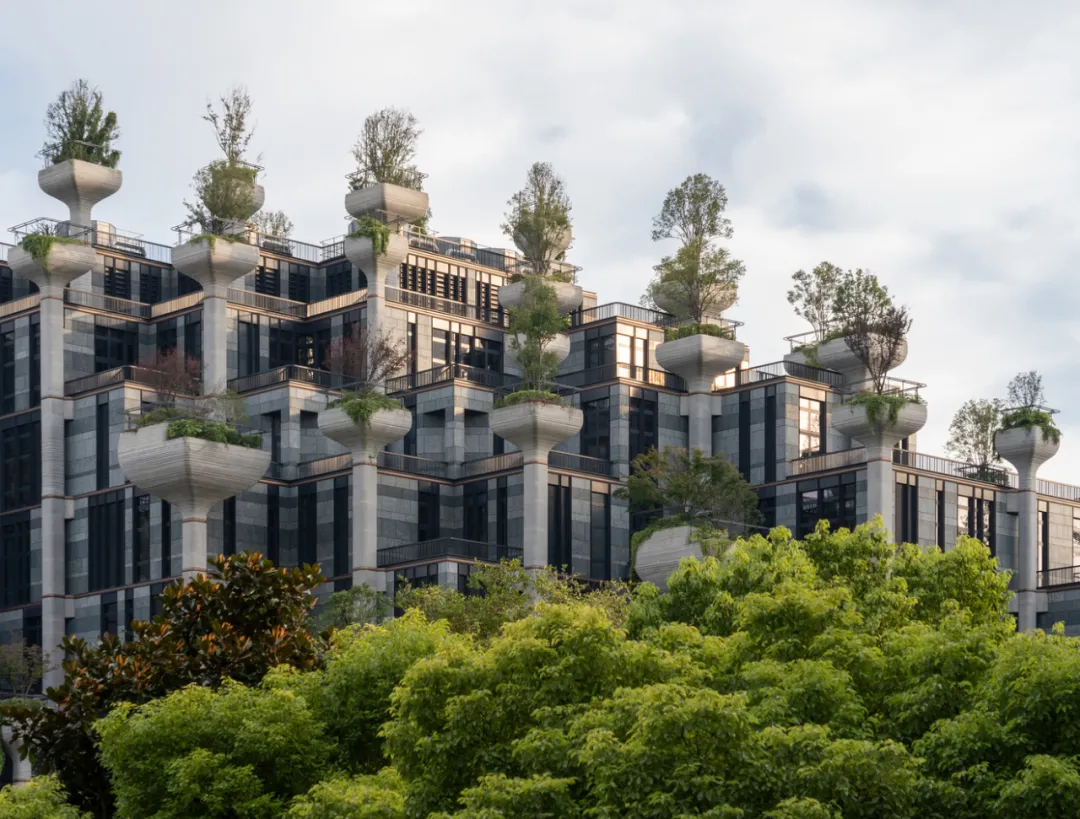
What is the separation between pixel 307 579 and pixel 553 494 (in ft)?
174

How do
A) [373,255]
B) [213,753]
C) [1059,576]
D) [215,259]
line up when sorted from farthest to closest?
[373,255], [1059,576], [215,259], [213,753]

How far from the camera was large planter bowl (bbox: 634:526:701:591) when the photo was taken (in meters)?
108

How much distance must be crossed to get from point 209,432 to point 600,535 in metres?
21.7

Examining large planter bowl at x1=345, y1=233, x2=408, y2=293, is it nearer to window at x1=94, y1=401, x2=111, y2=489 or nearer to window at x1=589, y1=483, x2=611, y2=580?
window at x1=94, y1=401, x2=111, y2=489

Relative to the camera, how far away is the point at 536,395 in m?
109

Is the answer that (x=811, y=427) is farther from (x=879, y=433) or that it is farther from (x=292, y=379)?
(x=292, y=379)

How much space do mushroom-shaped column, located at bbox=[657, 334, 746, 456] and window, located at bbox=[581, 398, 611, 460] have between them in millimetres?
3955

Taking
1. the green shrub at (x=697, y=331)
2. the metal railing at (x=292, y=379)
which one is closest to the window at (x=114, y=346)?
the metal railing at (x=292, y=379)

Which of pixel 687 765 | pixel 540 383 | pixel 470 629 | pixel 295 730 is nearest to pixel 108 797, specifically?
pixel 295 730

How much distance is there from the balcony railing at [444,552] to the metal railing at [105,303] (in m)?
23.0

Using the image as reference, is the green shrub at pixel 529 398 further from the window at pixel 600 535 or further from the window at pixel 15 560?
the window at pixel 15 560

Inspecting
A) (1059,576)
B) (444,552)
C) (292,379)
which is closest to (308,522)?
(292,379)

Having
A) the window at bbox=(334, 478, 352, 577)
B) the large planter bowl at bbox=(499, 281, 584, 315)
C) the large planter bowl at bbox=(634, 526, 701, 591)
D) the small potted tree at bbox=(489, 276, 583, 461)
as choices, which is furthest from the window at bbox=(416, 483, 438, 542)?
the large planter bowl at bbox=(634, 526, 701, 591)

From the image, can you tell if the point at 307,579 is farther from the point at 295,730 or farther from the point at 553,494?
the point at 553,494
